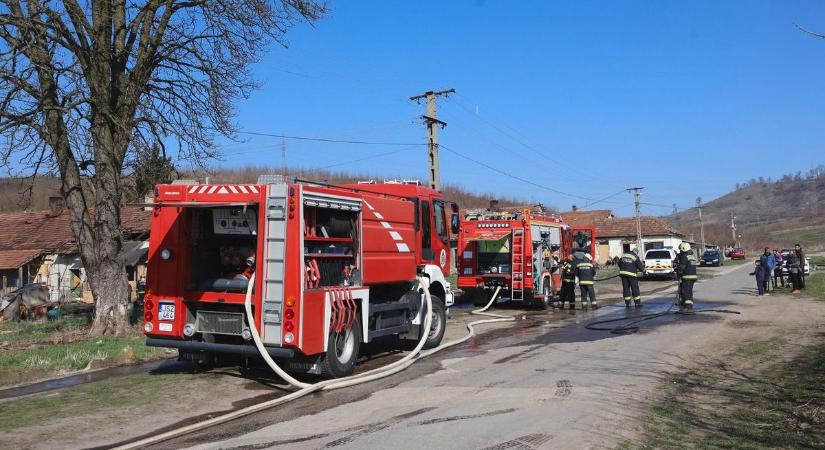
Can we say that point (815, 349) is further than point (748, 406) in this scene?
Yes

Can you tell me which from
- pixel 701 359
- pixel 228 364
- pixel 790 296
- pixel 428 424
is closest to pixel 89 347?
pixel 228 364

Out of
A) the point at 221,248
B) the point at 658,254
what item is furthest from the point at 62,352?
the point at 658,254

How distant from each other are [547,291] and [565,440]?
1395 centimetres

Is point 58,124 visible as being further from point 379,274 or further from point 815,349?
point 815,349

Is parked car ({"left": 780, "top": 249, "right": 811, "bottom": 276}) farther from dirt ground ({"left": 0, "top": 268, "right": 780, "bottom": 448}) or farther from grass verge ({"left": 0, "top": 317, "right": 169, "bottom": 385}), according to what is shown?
grass verge ({"left": 0, "top": 317, "right": 169, "bottom": 385})

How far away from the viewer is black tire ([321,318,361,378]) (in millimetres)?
8797

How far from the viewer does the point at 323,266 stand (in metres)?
9.12

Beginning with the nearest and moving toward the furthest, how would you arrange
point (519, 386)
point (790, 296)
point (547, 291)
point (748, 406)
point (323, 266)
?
point (748, 406)
point (519, 386)
point (323, 266)
point (547, 291)
point (790, 296)

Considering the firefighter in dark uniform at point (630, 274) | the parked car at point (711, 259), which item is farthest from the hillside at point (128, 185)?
the parked car at point (711, 259)

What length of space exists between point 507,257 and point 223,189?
11.8 metres

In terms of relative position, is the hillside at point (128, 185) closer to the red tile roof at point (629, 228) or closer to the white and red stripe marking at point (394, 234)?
the white and red stripe marking at point (394, 234)

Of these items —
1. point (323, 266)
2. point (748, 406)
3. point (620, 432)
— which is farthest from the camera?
point (323, 266)

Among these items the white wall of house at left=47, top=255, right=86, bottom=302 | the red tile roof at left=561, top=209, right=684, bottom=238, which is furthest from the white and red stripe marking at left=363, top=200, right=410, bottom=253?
the red tile roof at left=561, top=209, right=684, bottom=238

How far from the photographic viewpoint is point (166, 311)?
8.98 meters
